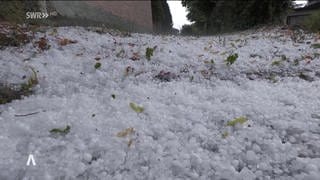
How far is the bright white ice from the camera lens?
1980 mm

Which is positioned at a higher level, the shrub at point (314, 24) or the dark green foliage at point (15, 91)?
the shrub at point (314, 24)

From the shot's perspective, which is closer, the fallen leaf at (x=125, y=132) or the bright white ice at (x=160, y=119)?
the bright white ice at (x=160, y=119)

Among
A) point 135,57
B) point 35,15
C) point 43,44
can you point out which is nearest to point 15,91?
point 43,44

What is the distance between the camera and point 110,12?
43.9ft

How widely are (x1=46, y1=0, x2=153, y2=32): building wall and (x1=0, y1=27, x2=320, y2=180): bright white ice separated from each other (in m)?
6.41

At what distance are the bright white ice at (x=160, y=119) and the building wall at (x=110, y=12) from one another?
6.41 metres

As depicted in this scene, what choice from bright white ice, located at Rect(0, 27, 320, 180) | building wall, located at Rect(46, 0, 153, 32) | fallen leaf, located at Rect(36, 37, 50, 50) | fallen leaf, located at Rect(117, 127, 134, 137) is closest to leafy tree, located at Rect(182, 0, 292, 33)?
building wall, located at Rect(46, 0, 153, 32)

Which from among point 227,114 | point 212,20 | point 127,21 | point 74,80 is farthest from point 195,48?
point 212,20

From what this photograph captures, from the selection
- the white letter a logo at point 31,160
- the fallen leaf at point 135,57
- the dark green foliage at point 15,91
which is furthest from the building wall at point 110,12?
the white letter a logo at point 31,160

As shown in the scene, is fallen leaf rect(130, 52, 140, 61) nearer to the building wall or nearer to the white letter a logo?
the white letter a logo

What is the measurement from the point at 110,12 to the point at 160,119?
1143cm

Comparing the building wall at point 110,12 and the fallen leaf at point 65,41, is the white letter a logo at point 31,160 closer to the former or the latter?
the fallen leaf at point 65,41

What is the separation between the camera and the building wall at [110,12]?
34.9ft

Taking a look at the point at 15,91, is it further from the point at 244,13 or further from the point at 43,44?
the point at 244,13
